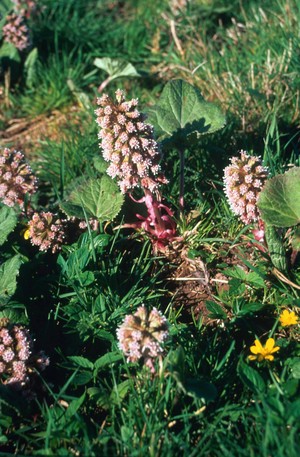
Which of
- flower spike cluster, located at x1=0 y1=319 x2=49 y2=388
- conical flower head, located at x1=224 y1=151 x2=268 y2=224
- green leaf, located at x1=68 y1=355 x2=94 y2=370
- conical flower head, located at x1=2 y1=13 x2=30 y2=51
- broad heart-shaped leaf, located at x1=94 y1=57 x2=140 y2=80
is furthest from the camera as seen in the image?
conical flower head, located at x1=2 y1=13 x2=30 y2=51

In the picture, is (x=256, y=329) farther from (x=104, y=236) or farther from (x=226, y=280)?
(x=104, y=236)

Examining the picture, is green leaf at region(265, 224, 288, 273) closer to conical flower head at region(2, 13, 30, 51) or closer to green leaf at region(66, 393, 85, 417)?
green leaf at region(66, 393, 85, 417)

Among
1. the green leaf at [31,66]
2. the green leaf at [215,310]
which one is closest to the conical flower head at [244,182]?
the green leaf at [215,310]

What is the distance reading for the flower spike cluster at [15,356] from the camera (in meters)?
2.66

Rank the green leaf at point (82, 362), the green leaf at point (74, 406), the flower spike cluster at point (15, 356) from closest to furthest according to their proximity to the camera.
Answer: the green leaf at point (74, 406)
the flower spike cluster at point (15, 356)
the green leaf at point (82, 362)

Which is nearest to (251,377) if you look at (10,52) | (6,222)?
(6,222)

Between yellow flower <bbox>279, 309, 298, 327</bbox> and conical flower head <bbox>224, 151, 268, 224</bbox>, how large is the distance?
0.50m

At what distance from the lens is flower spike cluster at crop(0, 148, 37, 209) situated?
11.1ft

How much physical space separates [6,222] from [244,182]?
1.28 meters

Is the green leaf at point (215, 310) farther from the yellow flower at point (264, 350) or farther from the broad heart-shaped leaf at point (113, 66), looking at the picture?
the broad heart-shaped leaf at point (113, 66)

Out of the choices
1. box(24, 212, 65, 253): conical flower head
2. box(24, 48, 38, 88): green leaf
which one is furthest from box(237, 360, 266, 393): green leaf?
box(24, 48, 38, 88): green leaf

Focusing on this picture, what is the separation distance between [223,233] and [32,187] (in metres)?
1.11

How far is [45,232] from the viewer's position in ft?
11.0

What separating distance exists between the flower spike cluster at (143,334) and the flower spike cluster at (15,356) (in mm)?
483
